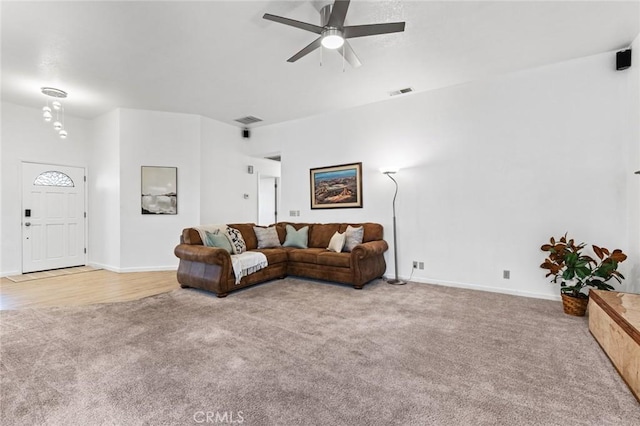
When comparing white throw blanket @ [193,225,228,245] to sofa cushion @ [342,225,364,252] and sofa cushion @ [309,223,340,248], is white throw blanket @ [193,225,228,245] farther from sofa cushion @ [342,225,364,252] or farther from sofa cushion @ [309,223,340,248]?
sofa cushion @ [342,225,364,252]

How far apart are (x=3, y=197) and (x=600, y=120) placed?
8.88 metres

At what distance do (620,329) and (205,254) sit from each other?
13.2ft

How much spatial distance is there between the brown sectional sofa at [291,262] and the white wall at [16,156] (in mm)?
3343

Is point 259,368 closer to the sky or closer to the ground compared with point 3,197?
closer to the ground

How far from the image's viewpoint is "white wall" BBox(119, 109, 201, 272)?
5.46 meters

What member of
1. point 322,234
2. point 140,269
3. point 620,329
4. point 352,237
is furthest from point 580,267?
point 140,269

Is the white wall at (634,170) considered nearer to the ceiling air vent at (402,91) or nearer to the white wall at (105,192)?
the ceiling air vent at (402,91)

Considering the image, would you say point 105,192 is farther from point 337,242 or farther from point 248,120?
point 337,242

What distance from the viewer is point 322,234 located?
17.2 feet

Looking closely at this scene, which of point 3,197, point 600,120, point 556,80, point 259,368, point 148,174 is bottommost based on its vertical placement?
point 259,368

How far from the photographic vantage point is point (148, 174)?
5578 mm

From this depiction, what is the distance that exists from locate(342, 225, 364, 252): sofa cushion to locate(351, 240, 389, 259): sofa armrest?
0.20 m

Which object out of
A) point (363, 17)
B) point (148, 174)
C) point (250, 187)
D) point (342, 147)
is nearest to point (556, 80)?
point (363, 17)

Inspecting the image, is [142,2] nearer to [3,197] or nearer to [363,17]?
[363,17]
